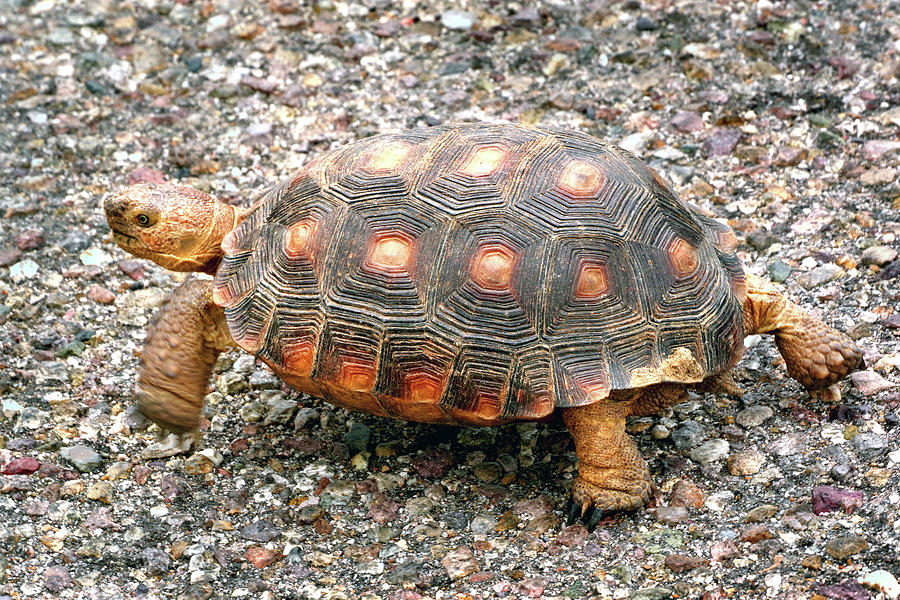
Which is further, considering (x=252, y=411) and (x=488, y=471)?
(x=252, y=411)

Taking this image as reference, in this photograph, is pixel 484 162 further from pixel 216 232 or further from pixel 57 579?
pixel 57 579

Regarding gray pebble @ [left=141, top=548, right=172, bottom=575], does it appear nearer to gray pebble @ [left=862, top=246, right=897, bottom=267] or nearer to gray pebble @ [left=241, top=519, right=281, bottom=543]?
gray pebble @ [left=241, top=519, right=281, bottom=543]

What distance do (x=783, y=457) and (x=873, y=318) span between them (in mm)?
1046

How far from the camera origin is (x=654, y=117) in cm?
657

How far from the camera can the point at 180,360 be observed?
177 inches

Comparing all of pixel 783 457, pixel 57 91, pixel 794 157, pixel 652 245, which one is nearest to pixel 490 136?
pixel 652 245

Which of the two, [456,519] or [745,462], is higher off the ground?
[745,462]

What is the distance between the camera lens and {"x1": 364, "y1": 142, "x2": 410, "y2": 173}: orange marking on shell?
168 inches

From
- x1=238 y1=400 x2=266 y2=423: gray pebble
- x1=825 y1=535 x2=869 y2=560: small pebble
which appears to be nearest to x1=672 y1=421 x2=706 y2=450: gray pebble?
x1=825 y1=535 x2=869 y2=560: small pebble

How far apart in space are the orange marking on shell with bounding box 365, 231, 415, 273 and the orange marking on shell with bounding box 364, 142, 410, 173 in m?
0.32

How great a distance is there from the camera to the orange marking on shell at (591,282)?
13.0 feet

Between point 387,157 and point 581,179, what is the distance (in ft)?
2.66

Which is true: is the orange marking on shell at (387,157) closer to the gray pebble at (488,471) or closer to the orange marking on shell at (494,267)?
the orange marking on shell at (494,267)

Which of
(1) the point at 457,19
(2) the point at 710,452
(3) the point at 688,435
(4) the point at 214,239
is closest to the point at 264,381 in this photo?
(4) the point at 214,239
